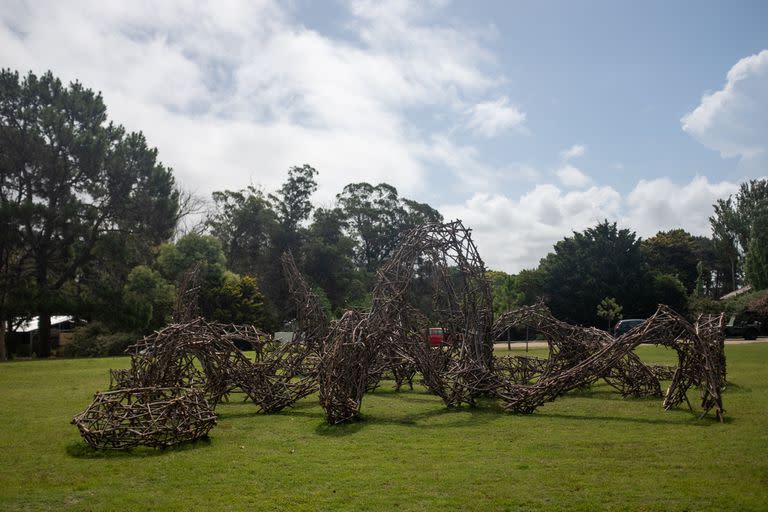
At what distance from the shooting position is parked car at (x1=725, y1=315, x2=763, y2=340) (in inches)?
1689

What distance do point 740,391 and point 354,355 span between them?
10.4 meters

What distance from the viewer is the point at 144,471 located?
8.54 metres

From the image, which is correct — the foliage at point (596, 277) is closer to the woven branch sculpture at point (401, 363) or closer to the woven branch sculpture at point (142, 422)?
the woven branch sculpture at point (401, 363)

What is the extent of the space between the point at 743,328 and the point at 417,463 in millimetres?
42752

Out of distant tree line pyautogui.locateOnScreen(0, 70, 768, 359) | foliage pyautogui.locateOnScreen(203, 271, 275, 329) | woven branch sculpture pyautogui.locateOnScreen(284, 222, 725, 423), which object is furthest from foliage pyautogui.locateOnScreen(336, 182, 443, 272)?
woven branch sculpture pyautogui.locateOnScreen(284, 222, 725, 423)

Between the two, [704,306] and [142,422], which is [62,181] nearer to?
[142,422]

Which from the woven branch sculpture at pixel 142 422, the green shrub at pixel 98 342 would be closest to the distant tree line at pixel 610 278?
the green shrub at pixel 98 342

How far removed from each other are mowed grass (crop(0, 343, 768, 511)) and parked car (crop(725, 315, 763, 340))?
33.4 metres

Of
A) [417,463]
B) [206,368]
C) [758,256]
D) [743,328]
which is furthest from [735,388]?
[758,256]

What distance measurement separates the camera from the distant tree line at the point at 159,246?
3319 centimetres

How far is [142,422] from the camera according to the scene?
988 cm

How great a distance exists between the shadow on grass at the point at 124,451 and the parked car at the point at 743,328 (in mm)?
41877

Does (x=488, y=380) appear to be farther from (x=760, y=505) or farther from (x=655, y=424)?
(x=760, y=505)

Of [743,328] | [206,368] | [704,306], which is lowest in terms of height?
[743,328]
